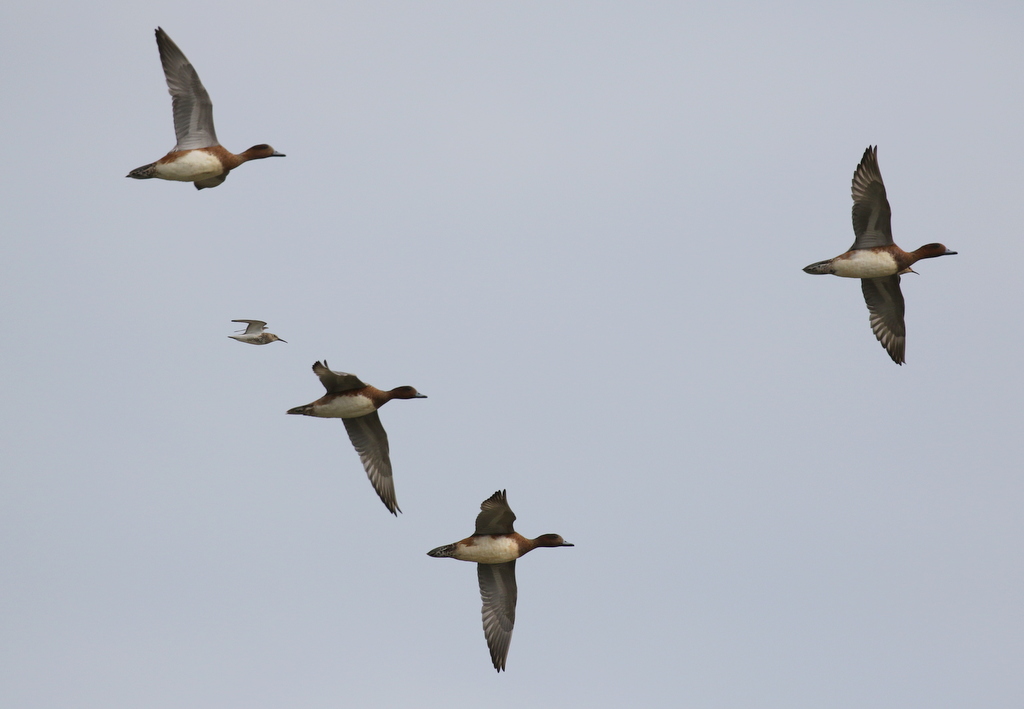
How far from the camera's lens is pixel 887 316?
106ft

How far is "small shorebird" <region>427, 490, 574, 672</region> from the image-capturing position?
28516mm

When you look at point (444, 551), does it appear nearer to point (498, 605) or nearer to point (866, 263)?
point (498, 605)

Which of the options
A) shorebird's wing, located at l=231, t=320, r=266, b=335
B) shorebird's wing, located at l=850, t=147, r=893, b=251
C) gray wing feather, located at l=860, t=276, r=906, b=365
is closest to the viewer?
shorebird's wing, located at l=231, t=320, r=266, b=335

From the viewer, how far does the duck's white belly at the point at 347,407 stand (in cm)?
2967

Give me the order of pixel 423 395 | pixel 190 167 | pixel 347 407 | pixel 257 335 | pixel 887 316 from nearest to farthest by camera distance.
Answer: pixel 190 167 < pixel 257 335 < pixel 347 407 < pixel 423 395 < pixel 887 316

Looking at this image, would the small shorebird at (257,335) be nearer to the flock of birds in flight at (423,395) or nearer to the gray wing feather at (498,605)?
the flock of birds in flight at (423,395)

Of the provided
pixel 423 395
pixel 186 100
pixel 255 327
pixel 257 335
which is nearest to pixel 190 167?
pixel 186 100

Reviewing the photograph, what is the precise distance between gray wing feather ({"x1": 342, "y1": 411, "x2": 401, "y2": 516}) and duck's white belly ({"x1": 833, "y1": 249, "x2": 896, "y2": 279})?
10161mm

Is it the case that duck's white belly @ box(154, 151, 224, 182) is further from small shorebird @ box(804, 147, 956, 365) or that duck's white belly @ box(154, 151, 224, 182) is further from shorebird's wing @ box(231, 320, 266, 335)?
small shorebird @ box(804, 147, 956, 365)

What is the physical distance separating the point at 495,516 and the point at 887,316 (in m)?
10.1

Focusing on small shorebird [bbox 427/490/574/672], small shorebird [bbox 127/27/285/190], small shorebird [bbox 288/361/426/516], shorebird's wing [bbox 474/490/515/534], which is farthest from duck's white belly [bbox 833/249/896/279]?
small shorebird [bbox 127/27/285/190]

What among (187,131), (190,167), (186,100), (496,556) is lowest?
(496,556)

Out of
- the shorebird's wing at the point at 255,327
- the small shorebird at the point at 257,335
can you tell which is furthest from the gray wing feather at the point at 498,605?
the shorebird's wing at the point at 255,327

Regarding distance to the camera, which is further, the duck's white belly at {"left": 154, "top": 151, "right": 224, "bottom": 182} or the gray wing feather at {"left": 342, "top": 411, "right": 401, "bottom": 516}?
the gray wing feather at {"left": 342, "top": 411, "right": 401, "bottom": 516}
